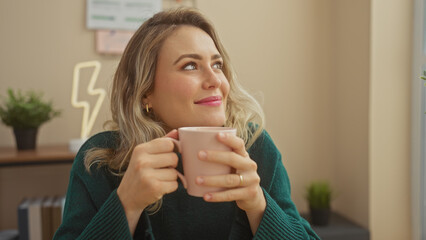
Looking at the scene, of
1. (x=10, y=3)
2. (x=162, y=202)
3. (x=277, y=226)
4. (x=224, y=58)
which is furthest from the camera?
(x=10, y=3)

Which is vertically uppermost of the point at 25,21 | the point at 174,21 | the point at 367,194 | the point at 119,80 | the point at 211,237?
the point at 25,21

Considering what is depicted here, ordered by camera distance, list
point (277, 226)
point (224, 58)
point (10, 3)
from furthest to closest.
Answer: point (10, 3), point (224, 58), point (277, 226)

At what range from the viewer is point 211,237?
109cm

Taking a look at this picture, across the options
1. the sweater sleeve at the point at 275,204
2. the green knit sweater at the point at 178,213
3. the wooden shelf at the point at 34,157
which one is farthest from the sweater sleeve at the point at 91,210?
the wooden shelf at the point at 34,157

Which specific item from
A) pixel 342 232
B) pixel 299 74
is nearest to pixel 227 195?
pixel 342 232

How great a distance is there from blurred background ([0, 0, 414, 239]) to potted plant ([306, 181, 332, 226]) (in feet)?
0.68

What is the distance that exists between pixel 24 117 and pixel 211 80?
4.62 feet

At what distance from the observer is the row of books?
1.88m

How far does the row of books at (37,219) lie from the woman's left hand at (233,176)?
151 cm

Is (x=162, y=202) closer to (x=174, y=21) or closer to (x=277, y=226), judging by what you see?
(x=277, y=226)

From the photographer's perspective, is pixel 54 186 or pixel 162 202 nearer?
pixel 162 202

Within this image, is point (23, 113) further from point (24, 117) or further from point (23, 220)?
point (23, 220)

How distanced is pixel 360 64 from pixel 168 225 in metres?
1.80

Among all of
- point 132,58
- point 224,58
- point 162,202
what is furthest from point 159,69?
point 162,202
